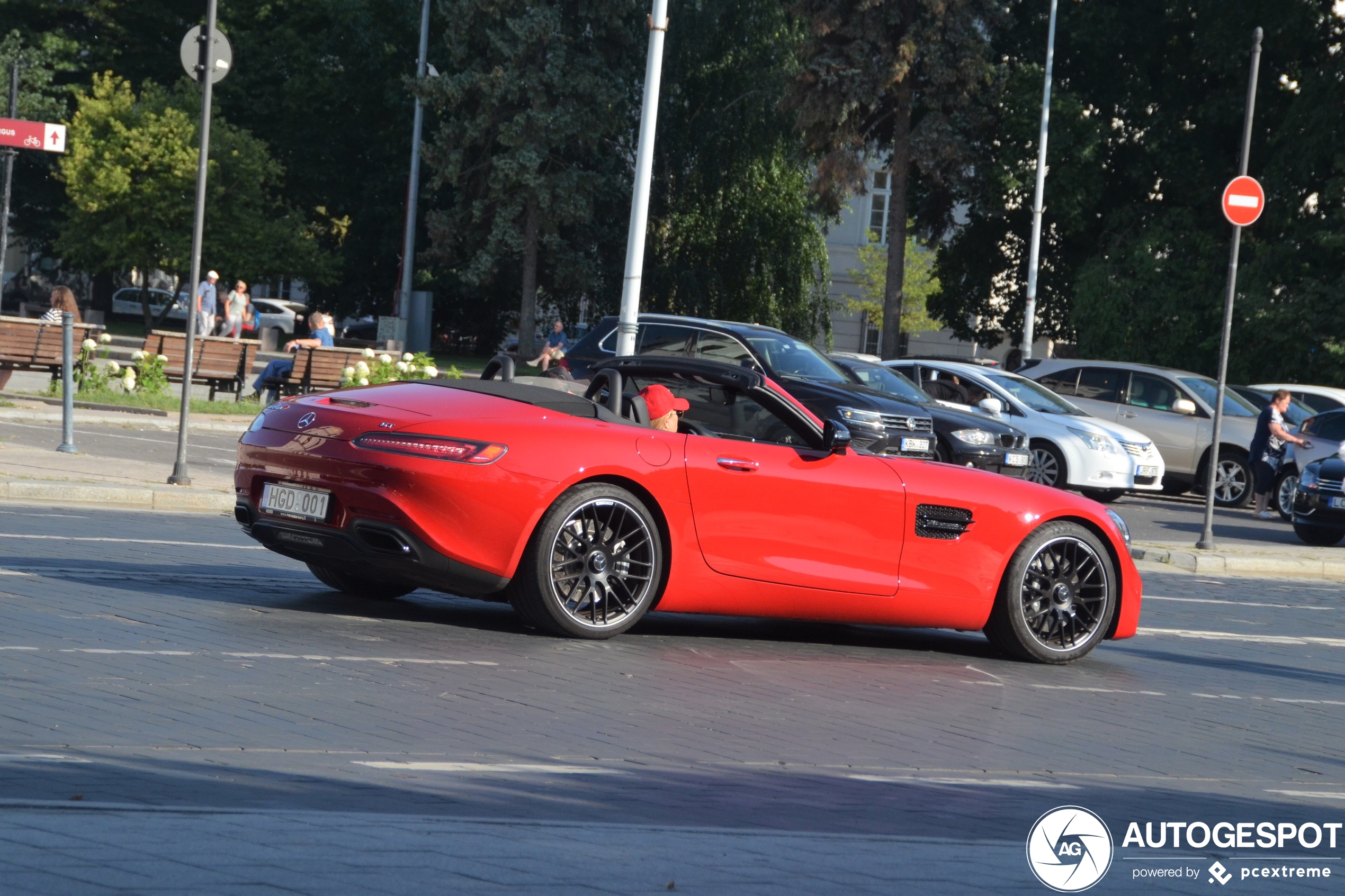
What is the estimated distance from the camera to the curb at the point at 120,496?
13.5m

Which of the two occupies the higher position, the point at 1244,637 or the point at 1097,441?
the point at 1097,441

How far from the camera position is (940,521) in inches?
344

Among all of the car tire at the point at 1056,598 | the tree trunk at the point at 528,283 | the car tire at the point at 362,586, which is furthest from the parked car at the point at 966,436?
the tree trunk at the point at 528,283

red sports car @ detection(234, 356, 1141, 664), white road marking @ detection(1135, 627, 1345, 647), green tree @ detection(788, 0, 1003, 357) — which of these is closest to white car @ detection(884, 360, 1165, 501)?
white road marking @ detection(1135, 627, 1345, 647)

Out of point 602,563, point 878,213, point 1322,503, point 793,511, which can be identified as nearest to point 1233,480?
point 1322,503

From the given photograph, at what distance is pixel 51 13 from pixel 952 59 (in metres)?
33.1

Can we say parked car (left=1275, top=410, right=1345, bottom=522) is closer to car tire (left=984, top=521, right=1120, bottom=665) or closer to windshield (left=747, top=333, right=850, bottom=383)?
windshield (left=747, top=333, right=850, bottom=383)

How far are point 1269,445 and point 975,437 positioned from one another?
14.8 ft

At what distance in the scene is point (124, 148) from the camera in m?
51.2

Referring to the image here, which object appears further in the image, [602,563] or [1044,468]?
[1044,468]

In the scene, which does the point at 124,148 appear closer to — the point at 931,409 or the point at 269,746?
the point at 931,409

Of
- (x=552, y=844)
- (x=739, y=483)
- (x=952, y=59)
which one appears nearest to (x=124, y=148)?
(x=952, y=59)

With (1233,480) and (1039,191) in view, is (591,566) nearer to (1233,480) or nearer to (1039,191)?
(1233,480)

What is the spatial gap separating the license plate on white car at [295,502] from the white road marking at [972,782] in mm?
3186
